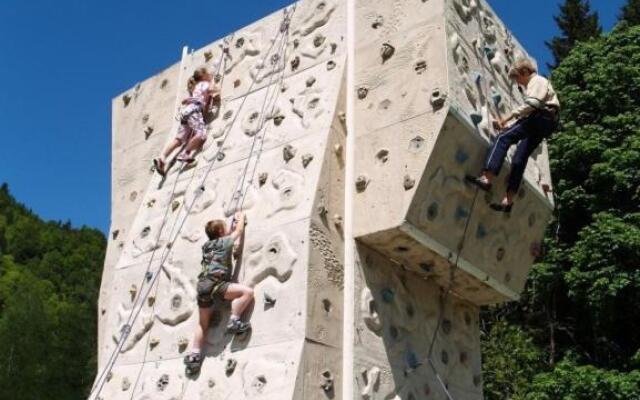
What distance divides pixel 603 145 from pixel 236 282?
986 centimetres

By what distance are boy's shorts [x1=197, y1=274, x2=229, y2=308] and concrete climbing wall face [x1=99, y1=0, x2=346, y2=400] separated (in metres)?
0.14

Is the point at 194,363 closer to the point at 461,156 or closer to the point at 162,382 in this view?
the point at 162,382

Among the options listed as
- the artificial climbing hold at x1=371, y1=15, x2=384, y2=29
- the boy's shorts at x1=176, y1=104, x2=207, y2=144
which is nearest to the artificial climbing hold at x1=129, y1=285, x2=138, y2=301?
the boy's shorts at x1=176, y1=104, x2=207, y2=144

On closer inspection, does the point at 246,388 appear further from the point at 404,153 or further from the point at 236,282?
the point at 404,153

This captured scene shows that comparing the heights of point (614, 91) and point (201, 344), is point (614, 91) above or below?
above

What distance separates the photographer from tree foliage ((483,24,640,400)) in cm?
1302

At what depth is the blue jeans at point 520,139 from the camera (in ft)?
22.8

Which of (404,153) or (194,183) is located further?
(194,183)

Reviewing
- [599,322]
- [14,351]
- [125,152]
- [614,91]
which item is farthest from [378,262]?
[14,351]

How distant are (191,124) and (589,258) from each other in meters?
8.08

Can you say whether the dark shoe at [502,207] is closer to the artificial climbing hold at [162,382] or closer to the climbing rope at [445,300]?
the climbing rope at [445,300]

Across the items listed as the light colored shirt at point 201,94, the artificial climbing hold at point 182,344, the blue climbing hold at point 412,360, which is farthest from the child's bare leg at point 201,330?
the light colored shirt at point 201,94

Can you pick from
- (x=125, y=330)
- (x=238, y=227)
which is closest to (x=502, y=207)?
(x=238, y=227)

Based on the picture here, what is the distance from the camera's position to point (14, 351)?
23250 mm
